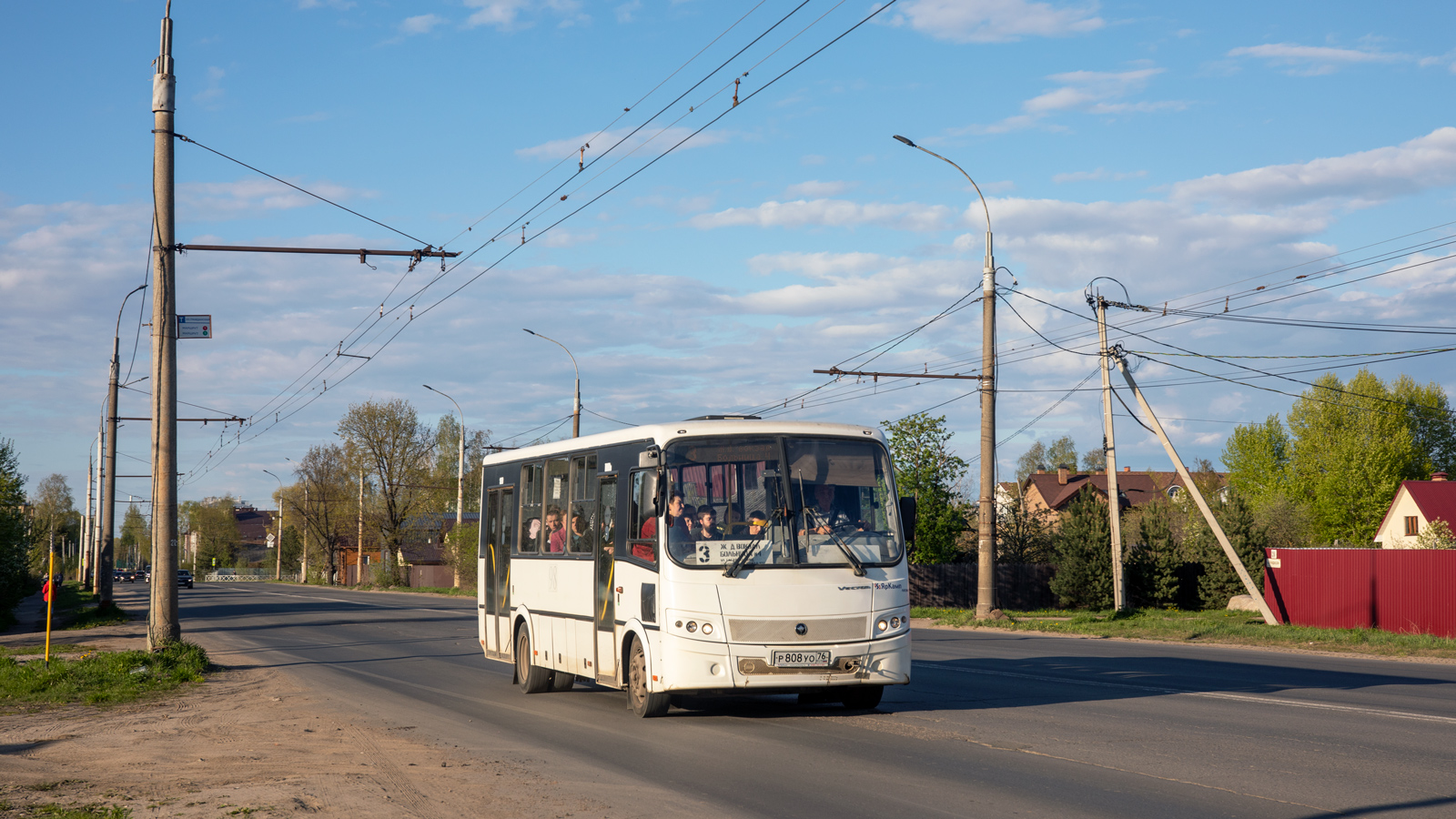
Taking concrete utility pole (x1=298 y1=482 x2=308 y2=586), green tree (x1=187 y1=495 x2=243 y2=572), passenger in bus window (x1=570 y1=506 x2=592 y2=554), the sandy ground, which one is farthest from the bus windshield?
green tree (x1=187 y1=495 x2=243 y2=572)

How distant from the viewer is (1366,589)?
2900 centimetres

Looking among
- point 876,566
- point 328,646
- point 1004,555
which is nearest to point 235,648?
point 328,646

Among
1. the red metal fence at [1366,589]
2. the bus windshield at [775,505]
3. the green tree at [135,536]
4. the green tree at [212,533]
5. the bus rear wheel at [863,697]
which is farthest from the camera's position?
the green tree at [135,536]

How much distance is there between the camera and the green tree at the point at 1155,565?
3994 cm

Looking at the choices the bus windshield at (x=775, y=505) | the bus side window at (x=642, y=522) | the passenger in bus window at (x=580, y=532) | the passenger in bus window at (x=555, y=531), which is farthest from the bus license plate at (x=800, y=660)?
the passenger in bus window at (x=555, y=531)

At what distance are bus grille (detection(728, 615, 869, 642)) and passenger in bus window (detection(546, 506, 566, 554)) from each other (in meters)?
3.62

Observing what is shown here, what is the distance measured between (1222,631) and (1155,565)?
49.1 feet

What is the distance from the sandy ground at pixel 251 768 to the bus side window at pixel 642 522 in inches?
103

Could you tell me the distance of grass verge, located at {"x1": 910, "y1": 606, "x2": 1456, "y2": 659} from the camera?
22453 mm

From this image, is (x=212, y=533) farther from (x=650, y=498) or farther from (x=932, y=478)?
(x=650, y=498)

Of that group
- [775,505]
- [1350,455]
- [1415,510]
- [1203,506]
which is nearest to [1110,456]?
[1203,506]

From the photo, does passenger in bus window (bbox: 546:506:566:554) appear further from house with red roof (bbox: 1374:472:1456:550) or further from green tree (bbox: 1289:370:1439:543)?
green tree (bbox: 1289:370:1439:543)

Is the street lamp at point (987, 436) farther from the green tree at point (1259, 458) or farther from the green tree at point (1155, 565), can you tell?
the green tree at point (1259, 458)

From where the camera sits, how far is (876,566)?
11.6 m
